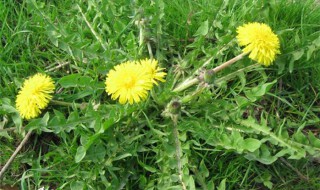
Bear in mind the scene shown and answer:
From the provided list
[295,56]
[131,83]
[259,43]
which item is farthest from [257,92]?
[131,83]

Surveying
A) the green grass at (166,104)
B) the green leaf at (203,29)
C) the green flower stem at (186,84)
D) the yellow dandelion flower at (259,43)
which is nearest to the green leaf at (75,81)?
the green grass at (166,104)

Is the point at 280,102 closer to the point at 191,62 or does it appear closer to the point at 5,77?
the point at 191,62

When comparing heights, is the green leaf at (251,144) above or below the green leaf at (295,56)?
below

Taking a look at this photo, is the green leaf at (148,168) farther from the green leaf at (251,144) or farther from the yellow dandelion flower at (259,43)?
the yellow dandelion flower at (259,43)

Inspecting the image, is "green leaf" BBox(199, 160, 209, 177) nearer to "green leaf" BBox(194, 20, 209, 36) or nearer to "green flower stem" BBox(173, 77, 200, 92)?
"green flower stem" BBox(173, 77, 200, 92)

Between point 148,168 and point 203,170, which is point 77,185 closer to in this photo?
point 148,168
